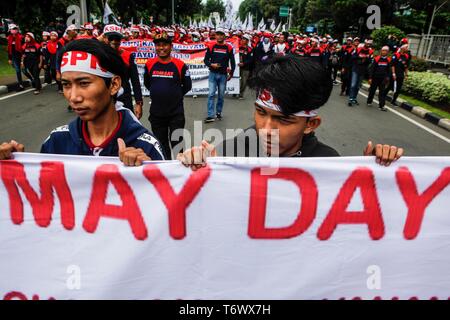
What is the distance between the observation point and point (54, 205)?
1.84m

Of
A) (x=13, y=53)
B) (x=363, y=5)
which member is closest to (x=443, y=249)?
(x=13, y=53)

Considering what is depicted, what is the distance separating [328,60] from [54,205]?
13942 mm

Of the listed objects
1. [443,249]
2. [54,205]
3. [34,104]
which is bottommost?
[34,104]

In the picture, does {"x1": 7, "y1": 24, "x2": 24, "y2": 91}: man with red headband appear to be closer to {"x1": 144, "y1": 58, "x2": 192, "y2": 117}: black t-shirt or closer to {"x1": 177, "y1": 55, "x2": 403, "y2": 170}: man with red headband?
{"x1": 144, "y1": 58, "x2": 192, "y2": 117}: black t-shirt

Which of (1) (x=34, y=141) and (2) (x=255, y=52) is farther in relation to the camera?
(2) (x=255, y=52)

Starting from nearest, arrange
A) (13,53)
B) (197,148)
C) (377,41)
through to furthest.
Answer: (197,148) < (13,53) < (377,41)

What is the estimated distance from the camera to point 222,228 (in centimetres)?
183

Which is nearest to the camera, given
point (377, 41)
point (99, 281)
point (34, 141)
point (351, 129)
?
point (99, 281)

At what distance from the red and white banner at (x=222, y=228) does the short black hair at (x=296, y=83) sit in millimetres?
293

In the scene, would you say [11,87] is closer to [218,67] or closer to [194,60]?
[194,60]

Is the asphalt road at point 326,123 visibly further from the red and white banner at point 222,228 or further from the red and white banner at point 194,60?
the red and white banner at point 222,228

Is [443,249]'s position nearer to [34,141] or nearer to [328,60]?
[34,141]

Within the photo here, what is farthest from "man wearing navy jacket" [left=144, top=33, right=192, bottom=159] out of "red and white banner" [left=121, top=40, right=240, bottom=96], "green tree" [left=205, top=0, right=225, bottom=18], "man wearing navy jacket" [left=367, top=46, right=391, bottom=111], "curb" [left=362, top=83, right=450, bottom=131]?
"green tree" [left=205, top=0, right=225, bottom=18]

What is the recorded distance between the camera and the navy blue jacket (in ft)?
6.49
